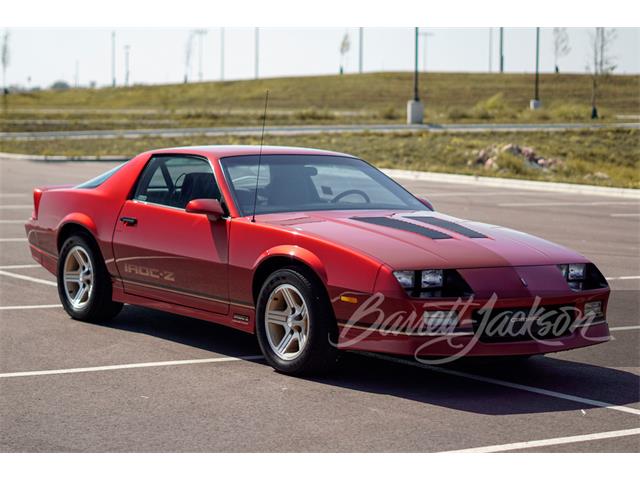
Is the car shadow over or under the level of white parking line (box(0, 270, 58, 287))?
under

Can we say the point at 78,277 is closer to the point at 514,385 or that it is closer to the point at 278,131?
the point at 514,385

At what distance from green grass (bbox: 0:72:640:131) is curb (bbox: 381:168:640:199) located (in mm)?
37840

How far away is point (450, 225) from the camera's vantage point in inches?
317

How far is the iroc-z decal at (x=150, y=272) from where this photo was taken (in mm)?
8602

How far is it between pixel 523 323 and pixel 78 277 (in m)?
4.14

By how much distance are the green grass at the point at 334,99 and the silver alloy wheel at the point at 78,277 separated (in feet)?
195

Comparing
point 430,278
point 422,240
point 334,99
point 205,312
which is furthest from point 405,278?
point 334,99

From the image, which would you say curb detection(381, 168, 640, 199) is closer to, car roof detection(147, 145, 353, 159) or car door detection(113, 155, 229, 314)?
car roof detection(147, 145, 353, 159)

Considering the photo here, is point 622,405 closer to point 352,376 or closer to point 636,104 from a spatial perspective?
point 352,376

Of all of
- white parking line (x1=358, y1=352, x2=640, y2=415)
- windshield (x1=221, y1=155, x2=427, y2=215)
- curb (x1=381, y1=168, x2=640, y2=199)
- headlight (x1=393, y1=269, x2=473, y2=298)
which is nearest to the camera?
white parking line (x1=358, y1=352, x2=640, y2=415)

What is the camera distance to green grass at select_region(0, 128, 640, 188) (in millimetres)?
34188

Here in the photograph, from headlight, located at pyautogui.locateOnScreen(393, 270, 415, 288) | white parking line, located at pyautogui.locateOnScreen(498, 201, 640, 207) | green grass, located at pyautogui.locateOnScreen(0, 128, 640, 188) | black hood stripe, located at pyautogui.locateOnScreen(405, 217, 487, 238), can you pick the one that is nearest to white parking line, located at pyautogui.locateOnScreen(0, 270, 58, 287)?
black hood stripe, located at pyautogui.locateOnScreen(405, 217, 487, 238)

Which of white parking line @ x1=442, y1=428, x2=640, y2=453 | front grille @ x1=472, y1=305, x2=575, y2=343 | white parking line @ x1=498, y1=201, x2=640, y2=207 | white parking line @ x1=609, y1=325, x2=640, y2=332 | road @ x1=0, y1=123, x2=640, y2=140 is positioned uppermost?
road @ x1=0, y1=123, x2=640, y2=140
